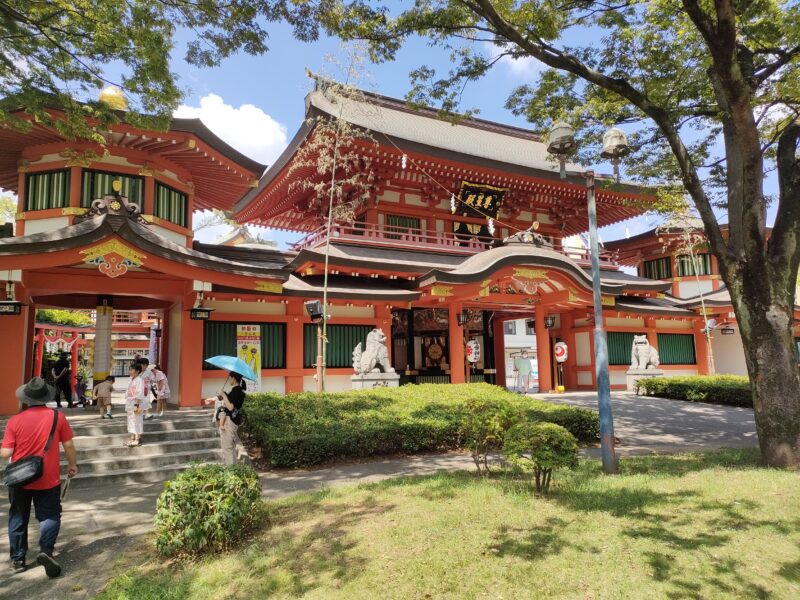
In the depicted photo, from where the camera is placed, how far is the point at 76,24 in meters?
7.32

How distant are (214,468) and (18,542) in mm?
1782

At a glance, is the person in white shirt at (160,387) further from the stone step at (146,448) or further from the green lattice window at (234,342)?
the green lattice window at (234,342)

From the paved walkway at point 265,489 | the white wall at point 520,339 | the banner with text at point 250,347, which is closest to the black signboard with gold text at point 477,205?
the banner with text at point 250,347

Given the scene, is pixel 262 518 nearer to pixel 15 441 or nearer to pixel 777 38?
pixel 15 441

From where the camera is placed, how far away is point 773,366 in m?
6.64

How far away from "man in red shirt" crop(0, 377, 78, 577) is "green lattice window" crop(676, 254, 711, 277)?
90.5 feet

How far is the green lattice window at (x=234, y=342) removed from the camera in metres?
13.0

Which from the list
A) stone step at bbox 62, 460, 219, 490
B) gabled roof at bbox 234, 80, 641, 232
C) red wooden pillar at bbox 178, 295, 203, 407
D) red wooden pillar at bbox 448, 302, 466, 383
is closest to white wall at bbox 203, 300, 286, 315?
red wooden pillar at bbox 178, 295, 203, 407

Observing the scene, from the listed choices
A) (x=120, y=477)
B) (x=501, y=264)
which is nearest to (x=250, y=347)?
(x=120, y=477)

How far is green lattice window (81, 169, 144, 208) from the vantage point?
38.4 feet

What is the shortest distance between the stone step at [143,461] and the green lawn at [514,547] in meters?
3.38

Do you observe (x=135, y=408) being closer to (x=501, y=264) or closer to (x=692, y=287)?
(x=501, y=264)

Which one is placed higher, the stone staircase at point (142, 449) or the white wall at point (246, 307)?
the white wall at point (246, 307)

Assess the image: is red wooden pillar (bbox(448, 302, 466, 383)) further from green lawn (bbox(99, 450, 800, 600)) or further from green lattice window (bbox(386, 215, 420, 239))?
green lawn (bbox(99, 450, 800, 600))
